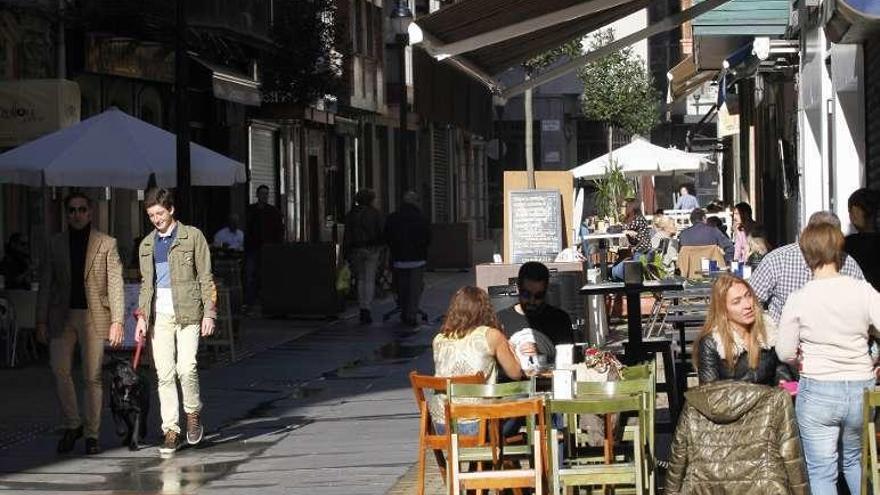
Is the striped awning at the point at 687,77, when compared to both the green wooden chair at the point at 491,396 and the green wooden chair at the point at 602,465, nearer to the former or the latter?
the green wooden chair at the point at 491,396

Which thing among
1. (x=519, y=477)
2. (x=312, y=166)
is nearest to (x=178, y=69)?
(x=519, y=477)

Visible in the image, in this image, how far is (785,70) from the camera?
25.6 meters

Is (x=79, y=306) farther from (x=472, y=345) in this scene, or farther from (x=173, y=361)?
(x=472, y=345)

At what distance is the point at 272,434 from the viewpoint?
15.0 m

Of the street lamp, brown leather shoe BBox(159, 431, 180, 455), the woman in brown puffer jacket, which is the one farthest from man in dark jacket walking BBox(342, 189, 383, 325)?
the woman in brown puffer jacket

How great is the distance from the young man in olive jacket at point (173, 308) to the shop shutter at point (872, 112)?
20.6 feet

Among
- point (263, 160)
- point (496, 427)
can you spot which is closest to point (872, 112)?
point (496, 427)

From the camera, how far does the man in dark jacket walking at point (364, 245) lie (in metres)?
26.5

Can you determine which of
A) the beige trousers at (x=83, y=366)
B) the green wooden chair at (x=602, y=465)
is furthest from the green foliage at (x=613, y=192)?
the green wooden chair at (x=602, y=465)

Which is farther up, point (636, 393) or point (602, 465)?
point (636, 393)

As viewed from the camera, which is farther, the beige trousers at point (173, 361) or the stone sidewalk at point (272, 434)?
the beige trousers at point (173, 361)

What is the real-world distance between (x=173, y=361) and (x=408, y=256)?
11852 millimetres

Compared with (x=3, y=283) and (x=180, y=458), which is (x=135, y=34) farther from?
(x=180, y=458)

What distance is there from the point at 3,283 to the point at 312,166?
21.2m
